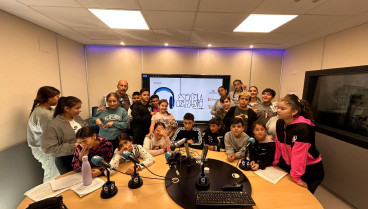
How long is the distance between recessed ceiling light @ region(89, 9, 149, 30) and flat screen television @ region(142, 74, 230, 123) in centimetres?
154

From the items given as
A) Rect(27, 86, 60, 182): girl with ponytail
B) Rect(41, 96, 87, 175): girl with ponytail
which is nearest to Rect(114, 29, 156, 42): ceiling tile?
Rect(27, 86, 60, 182): girl with ponytail

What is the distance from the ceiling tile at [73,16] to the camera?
6.34ft

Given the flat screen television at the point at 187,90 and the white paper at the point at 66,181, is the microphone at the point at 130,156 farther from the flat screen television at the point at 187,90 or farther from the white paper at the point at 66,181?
the flat screen television at the point at 187,90

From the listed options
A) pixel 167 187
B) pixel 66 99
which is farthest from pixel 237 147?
pixel 66 99

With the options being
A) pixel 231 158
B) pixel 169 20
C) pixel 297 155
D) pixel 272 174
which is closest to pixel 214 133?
pixel 231 158

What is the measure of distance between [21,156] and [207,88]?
3825mm

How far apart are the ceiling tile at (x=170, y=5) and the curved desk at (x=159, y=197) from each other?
6.56 feet

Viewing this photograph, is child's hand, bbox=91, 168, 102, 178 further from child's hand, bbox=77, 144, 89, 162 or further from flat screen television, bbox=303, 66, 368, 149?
flat screen television, bbox=303, 66, 368, 149

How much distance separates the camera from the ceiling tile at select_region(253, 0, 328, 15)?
168cm

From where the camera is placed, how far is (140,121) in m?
2.59

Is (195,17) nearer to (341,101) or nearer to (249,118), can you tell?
(249,118)

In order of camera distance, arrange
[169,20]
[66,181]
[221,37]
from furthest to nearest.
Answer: [221,37], [169,20], [66,181]

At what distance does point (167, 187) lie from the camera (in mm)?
1250

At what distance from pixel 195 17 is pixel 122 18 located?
1120mm
